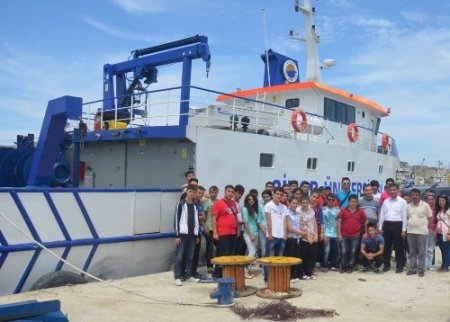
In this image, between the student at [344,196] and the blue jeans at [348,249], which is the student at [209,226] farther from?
the student at [344,196]

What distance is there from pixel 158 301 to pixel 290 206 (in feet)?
8.83

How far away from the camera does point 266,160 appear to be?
10789 mm

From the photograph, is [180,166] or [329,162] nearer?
[180,166]

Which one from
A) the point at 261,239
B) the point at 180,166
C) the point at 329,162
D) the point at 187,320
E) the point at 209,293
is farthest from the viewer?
the point at 329,162

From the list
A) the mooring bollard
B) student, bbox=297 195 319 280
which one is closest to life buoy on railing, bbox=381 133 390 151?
student, bbox=297 195 319 280

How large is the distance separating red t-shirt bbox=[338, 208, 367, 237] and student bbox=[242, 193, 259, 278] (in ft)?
5.45

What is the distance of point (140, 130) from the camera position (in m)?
10.0

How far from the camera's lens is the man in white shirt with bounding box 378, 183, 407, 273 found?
848 cm

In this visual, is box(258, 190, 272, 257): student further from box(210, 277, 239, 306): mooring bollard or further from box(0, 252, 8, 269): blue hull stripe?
box(0, 252, 8, 269): blue hull stripe

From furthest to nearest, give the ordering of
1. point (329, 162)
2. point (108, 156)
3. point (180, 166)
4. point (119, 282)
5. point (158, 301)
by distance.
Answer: point (329, 162) → point (108, 156) → point (180, 166) → point (119, 282) → point (158, 301)

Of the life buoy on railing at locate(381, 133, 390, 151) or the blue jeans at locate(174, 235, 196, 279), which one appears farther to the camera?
the life buoy on railing at locate(381, 133, 390, 151)

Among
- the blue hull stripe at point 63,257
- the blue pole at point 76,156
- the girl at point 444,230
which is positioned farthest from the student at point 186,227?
the girl at point 444,230

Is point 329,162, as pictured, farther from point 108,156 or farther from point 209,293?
point 209,293

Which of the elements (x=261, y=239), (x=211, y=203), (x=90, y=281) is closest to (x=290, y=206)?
(x=261, y=239)
